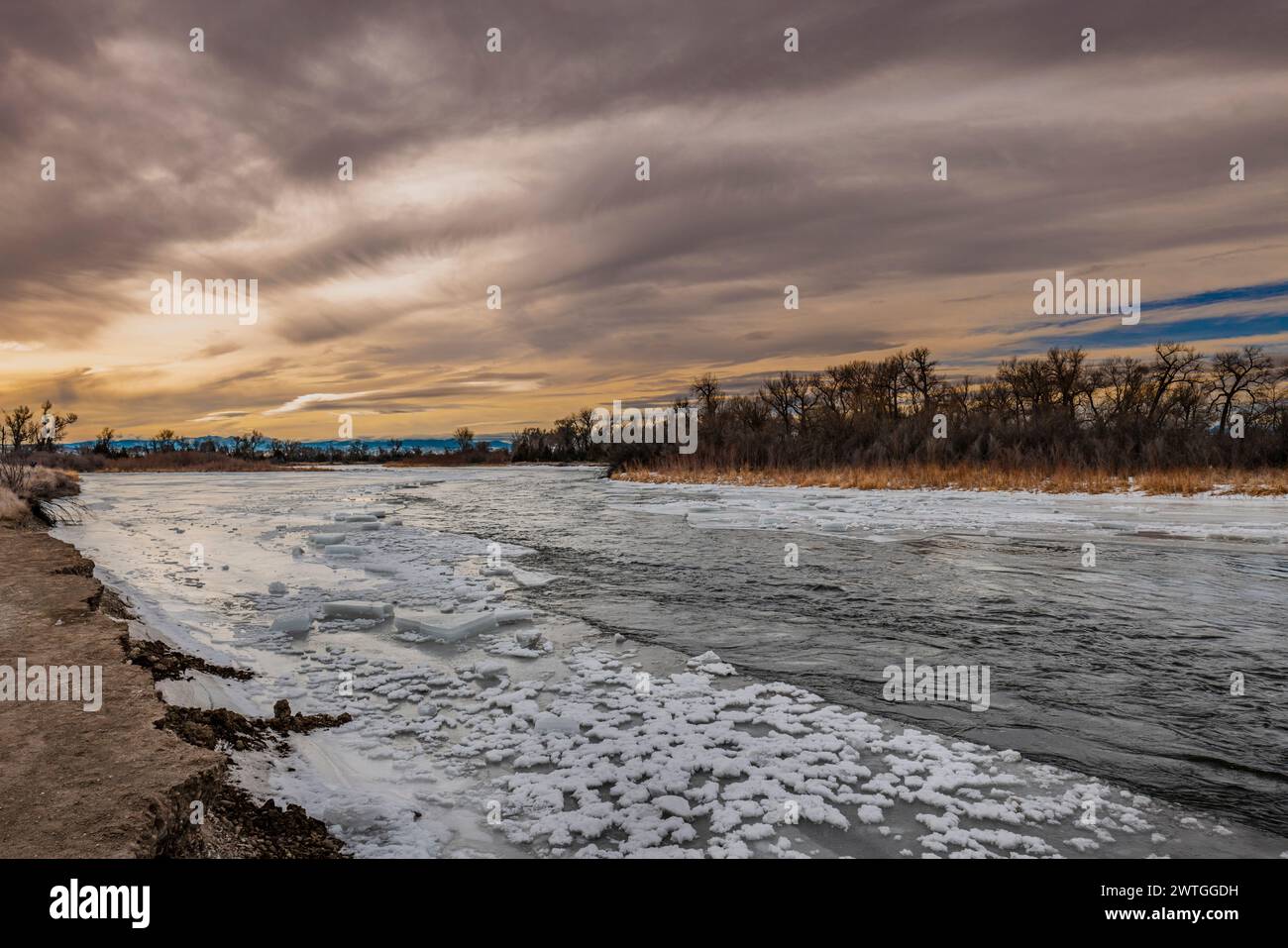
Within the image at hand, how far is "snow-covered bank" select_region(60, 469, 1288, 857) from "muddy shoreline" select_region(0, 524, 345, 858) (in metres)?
0.23

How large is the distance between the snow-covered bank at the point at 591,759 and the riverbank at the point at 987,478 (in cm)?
1905

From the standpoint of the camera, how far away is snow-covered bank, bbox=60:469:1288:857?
298 cm

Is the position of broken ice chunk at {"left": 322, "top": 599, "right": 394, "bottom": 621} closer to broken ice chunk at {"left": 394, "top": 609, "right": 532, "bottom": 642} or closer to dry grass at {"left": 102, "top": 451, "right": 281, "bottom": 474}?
broken ice chunk at {"left": 394, "top": 609, "right": 532, "bottom": 642}

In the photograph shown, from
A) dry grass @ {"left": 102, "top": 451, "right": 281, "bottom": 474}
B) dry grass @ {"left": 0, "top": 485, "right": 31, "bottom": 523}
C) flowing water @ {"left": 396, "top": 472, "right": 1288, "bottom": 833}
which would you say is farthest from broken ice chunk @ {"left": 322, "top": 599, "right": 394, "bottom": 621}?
dry grass @ {"left": 102, "top": 451, "right": 281, "bottom": 474}

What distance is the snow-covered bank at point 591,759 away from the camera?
2.98m

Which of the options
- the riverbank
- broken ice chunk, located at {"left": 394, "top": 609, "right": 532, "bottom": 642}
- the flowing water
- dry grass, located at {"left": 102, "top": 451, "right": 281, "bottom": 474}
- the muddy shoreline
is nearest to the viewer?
the muddy shoreline

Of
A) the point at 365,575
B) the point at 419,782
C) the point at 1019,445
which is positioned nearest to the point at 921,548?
the point at 365,575

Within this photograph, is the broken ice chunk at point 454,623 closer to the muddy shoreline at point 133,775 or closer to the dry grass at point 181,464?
the muddy shoreline at point 133,775

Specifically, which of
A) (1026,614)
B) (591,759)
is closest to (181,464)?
(591,759)

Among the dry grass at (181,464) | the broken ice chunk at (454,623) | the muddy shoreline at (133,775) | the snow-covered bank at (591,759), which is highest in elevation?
the dry grass at (181,464)

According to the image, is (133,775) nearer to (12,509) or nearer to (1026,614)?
(1026,614)

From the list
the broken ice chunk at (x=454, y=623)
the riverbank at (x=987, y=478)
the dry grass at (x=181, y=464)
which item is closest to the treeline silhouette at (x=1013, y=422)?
the riverbank at (x=987, y=478)
